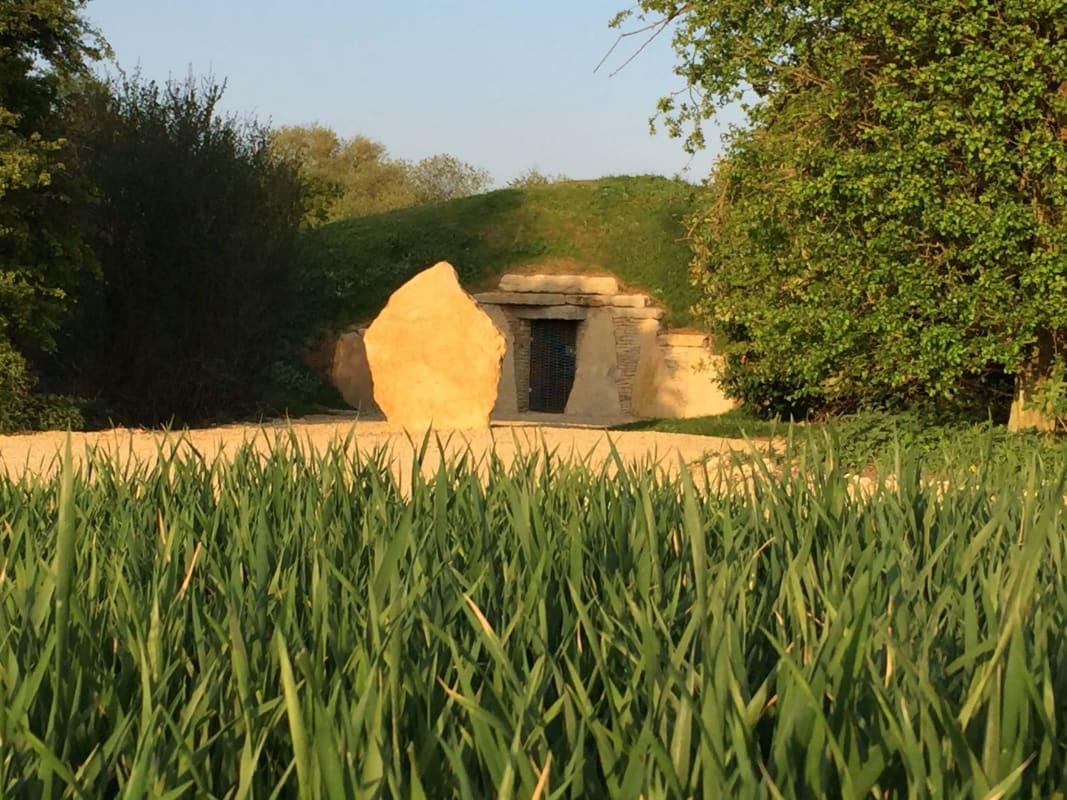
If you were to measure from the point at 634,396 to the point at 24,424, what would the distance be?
11.8 metres

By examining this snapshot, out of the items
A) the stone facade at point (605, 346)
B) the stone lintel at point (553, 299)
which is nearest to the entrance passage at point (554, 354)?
the stone facade at point (605, 346)

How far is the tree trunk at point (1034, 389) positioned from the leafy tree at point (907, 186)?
2 cm

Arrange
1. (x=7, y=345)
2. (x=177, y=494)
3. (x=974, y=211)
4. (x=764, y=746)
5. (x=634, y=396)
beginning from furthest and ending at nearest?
(x=634, y=396) → (x=7, y=345) → (x=974, y=211) → (x=177, y=494) → (x=764, y=746)

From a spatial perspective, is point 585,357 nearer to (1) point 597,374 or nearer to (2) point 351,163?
(1) point 597,374

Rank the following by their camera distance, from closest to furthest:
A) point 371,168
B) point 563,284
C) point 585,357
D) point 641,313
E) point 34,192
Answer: point 34,192 → point 641,313 → point 585,357 → point 563,284 → point 371,168

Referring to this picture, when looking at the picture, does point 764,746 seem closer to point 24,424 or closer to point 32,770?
point 32,770

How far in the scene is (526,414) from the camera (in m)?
22.7

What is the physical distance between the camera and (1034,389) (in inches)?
436

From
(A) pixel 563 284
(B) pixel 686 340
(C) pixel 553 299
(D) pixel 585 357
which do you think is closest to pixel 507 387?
(D) pixel 585 357

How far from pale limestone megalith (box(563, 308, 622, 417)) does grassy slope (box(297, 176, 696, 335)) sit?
1.19 m

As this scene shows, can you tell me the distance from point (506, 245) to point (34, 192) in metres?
13.0

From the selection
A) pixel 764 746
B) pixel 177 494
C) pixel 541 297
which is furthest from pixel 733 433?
pixel 764 746

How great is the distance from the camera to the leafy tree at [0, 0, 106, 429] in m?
12.3

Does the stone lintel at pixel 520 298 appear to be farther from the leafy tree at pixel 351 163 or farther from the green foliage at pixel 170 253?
the leafy tree at pixel 351 163
